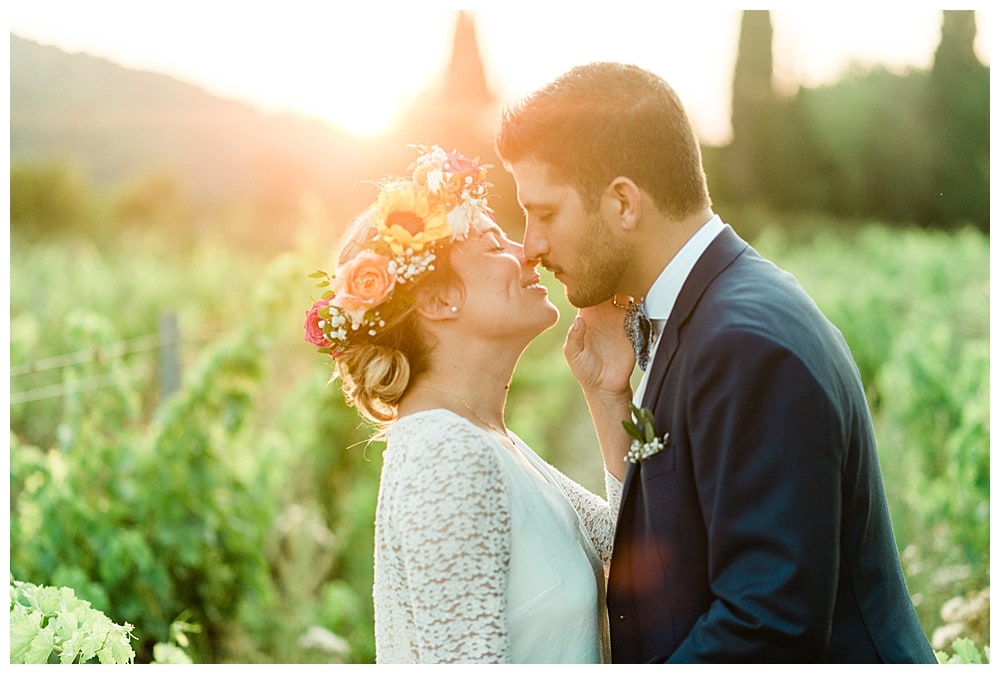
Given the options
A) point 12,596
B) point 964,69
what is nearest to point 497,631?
point 12,596

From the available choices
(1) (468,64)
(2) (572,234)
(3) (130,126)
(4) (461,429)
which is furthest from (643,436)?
(3) (130,126)

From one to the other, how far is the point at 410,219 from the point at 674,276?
748 millimetres

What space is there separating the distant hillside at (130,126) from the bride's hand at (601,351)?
29806 millimetres

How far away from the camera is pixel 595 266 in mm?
2656

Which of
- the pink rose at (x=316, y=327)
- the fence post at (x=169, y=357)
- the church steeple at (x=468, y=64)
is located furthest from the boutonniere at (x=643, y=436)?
the church steeple at (x=468, y=64)

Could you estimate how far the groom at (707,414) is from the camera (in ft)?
6.89

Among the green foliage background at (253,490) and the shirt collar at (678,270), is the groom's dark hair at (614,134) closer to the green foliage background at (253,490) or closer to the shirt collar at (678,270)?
the shirt collar at (678,270)

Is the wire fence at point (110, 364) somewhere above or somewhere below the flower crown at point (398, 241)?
below

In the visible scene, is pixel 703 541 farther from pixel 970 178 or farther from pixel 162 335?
pixel 970 178

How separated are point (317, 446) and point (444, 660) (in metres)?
5.47

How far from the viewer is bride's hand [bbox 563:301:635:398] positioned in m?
3.06

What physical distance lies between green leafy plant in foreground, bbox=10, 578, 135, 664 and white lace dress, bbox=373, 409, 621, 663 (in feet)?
2.23

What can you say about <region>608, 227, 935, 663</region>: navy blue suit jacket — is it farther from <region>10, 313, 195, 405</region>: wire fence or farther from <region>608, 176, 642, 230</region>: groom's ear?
<region>10, 313, 195, 405</region>: wire fence

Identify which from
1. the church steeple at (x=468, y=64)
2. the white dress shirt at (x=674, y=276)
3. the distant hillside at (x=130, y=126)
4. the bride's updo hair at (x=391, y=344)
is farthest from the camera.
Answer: the distant hillside at (x=130, y=126)
